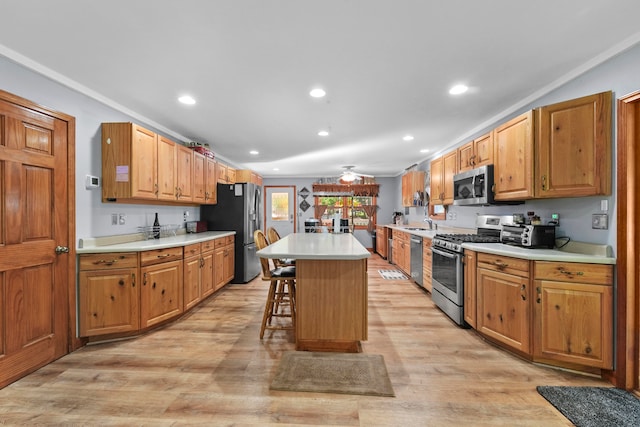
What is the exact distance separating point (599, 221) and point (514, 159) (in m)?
0.82

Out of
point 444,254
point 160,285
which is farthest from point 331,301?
point 160,285

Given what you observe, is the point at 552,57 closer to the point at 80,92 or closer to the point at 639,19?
the point at 639,19

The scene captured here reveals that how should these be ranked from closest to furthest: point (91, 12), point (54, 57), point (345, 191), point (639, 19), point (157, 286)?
point (91, 12) < point (639, 19) < point (54, 57) < point (157, 286) < point (345, 191)

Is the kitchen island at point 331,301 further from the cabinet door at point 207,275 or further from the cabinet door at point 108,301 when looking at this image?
the cabinet door at point 207,275

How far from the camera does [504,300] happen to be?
2346 millimetres

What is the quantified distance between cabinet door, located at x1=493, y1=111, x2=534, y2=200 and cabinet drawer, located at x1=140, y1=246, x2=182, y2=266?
139 inches

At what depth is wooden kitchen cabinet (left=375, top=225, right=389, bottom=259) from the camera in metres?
6.80

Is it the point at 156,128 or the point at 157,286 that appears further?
the point at 156,128

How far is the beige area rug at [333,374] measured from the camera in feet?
6.13

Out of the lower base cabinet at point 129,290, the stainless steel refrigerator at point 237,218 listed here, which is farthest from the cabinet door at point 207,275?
the stainless steel refrigerator at point 237,218

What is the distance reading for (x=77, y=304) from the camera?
245 cm

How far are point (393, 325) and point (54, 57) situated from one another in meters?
3.75

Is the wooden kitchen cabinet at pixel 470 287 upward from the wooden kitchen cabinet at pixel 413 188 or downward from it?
downward

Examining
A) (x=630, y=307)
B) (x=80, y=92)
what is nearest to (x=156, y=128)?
(x=80, y=92)
